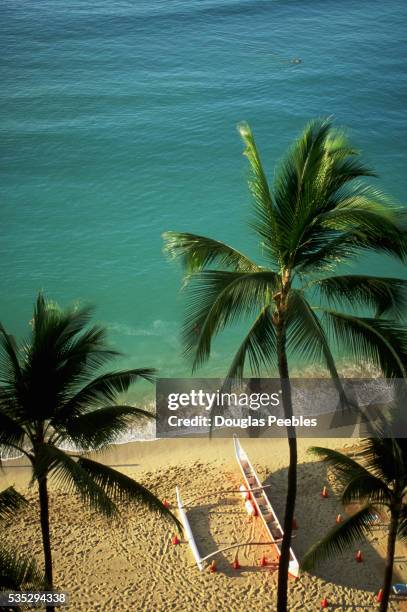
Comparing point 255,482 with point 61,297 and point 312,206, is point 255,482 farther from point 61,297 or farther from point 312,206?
point 61,297

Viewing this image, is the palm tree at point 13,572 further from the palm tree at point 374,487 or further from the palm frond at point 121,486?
the palm tree at point 374,487

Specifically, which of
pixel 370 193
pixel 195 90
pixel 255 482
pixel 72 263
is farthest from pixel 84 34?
pixel 370 193

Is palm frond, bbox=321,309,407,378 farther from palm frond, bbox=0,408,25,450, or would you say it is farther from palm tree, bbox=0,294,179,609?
palm frond, bbox=0,408,25,450

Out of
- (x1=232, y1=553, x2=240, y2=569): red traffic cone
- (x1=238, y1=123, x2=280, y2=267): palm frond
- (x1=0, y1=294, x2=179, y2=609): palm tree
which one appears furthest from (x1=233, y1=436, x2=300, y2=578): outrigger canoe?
(x1=238, y1=123, x2=280, y2=267): palm frond

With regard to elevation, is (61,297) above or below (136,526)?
above

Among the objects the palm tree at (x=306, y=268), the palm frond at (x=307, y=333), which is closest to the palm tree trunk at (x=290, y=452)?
the palm tree at (x=306, y=268)
